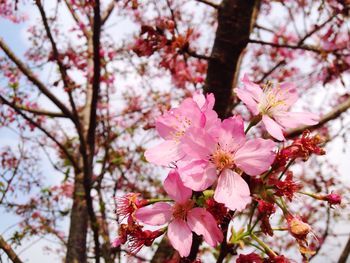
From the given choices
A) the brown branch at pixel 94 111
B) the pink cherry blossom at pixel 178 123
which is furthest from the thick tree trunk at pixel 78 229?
the pink cherry blossom at pixel 178 123

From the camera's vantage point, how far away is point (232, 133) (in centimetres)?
113

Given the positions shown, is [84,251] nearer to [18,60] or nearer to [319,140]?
[18,60]

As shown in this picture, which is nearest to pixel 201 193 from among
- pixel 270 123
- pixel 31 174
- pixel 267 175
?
pixel 267 175

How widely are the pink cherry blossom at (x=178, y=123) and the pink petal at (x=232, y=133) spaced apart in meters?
0.03

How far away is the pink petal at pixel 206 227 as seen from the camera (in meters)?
1.05

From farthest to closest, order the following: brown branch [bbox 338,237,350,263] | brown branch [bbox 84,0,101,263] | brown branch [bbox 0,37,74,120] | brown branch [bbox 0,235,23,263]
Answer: brown branch [bbox 0,37,74,120] < brown branch [bbox 338,237,350,263] < brown branch [bbox 0,235,23,263] < brown branch [bbox 84,0,101,263]

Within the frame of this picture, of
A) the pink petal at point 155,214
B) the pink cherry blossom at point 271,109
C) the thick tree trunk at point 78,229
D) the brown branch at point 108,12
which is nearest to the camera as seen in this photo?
the pink petal at point 155,214

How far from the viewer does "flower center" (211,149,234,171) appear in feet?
3.69

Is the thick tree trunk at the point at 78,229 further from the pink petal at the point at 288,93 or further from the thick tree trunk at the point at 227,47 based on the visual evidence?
the pink petal at the point at 288,93

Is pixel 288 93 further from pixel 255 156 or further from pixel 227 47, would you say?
pixel 227 47

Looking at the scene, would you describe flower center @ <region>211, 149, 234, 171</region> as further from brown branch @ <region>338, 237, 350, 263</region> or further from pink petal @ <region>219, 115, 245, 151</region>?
brown branch @ <region>338, 237, 350, 263</region>

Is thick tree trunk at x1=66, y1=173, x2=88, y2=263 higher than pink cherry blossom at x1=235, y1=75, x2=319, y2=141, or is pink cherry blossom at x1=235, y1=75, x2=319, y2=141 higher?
thick tree trunk at x1=66, y1=173, x2=88, y2=263

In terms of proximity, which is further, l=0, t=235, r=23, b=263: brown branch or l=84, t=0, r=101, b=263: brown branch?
l=0, t=235, r=23, b=263: brown branch

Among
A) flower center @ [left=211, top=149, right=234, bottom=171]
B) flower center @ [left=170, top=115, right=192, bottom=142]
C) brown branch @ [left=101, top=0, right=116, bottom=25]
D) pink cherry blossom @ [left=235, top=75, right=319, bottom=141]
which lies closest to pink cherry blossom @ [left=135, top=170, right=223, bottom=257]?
flower center @ [left=211, top=149, right=234, bottom=171]
